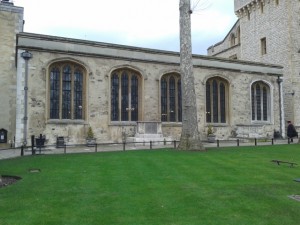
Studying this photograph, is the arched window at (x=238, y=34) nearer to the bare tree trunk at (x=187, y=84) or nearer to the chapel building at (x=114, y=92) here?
the chapel building at (x=114, y=92)

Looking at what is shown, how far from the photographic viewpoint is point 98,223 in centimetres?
510

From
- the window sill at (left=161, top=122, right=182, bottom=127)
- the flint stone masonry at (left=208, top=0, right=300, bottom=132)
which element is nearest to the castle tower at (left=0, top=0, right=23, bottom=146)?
the window sill at (left=161, top=122, right=182, bottom=127)

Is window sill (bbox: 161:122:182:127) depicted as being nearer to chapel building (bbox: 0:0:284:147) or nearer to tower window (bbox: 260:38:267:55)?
chapel building (bbox: 0:0:284:147)

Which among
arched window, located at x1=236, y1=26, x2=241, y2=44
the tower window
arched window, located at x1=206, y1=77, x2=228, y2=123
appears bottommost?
arched window, located at x1=206, y1=77, x2=228, y2=123

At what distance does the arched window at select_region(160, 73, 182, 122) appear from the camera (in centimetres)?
2255

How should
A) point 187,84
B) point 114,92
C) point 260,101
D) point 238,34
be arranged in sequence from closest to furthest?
point 187,84
point 114,92
point 260,101
point 238,34

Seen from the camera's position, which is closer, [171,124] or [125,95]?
[125,95]

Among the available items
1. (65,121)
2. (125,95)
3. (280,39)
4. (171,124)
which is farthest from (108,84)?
(280,39)

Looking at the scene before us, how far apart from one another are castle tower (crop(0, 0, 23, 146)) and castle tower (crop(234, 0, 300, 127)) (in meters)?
23.3

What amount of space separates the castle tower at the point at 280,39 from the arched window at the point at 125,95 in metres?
15.5

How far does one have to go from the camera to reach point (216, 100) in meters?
24.5

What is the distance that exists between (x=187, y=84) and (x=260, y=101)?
1276cm

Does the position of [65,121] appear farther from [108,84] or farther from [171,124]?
[171,124]

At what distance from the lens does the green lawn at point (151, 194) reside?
5383 mm
